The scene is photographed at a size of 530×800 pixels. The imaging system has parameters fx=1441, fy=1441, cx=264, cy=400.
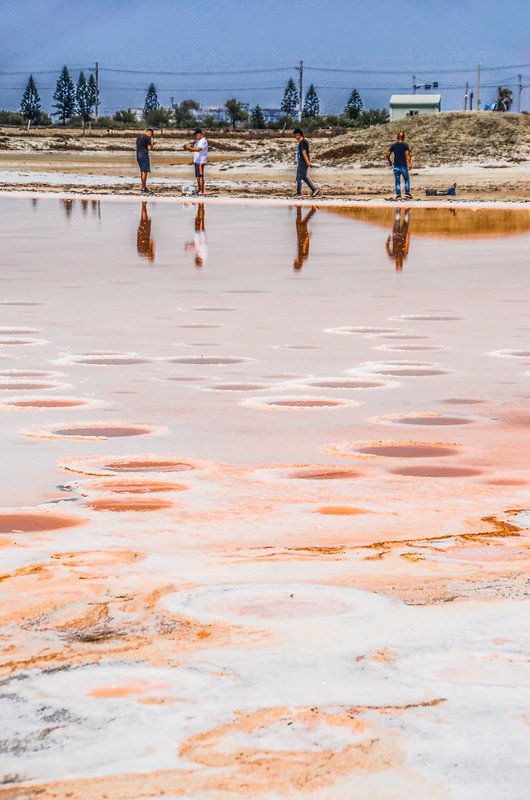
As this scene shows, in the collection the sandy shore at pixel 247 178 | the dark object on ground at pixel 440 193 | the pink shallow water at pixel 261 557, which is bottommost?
the sandy shore at pixel 247 178

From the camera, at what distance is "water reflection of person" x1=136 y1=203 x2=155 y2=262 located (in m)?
15.5

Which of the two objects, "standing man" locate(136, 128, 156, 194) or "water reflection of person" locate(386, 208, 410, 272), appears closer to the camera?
"water reflection of person" locate(386, 208, 410, 272)

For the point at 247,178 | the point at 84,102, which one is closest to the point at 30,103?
the point at 84,102

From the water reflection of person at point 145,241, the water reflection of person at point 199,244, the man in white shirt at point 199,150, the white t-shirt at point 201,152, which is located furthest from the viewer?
the white t-shirt at point 201,152

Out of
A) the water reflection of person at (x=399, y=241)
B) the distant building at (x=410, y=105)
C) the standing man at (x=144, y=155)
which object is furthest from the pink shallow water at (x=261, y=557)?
the distant building at (x=410, y=105)

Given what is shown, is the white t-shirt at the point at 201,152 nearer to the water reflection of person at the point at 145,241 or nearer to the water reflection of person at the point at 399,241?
the water reflection of person at the point at 399,241

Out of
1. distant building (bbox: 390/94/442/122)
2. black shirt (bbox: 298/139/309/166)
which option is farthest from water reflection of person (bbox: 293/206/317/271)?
distant building (bbox: 390/94/442/122)

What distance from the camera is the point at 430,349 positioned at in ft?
26.3

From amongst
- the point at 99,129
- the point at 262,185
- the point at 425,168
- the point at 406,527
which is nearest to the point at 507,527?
the point at 406,527

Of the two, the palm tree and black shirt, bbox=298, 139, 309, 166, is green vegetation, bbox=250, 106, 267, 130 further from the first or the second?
black shirt, bbox=298, 139, 309, 166

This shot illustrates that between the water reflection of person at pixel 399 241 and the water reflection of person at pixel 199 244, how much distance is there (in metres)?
1.99

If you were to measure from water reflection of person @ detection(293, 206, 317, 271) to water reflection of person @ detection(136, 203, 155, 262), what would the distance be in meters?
1.55

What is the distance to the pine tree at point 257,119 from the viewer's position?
5438 inches

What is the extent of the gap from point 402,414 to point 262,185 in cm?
3892
